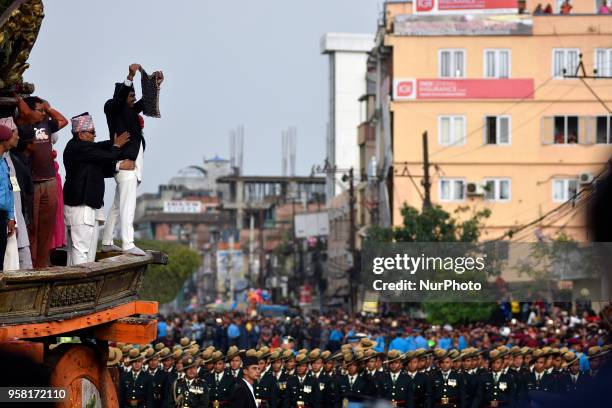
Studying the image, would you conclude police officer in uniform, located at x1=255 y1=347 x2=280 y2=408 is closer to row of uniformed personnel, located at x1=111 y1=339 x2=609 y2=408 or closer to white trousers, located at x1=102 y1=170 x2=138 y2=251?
row of uniformed personnel, located at x1=111 y1=339 x2=609 y2=408

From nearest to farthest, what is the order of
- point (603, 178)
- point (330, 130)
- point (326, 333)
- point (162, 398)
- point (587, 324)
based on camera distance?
point (603, 178) → point (162, 398) → point (587, 324) → point (326, 333) → point (330, 130)

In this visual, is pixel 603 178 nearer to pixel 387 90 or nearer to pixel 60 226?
pixel 60 226

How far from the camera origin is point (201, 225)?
154m

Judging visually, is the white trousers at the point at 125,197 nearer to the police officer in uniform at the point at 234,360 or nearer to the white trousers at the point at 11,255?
the white trousers at the point at 11,255

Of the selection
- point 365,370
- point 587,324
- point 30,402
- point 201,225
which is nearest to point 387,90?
point 587,324

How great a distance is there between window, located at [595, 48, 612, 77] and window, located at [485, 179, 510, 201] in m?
5.34

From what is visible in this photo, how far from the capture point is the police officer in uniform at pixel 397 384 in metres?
22.3

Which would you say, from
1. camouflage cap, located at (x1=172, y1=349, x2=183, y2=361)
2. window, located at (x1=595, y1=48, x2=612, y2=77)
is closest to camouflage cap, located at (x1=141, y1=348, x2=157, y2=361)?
camouflage cap, located at (x1=172, y1=349, x2=183, y2=361)

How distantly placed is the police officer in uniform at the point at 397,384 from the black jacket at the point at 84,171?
11.4 m

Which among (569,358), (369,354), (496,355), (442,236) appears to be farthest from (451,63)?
(369,354)

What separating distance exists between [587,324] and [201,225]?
12033cm

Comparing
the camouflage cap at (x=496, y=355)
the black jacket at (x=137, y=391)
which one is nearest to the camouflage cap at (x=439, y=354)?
the camouflage cap at (x=496, y=355)

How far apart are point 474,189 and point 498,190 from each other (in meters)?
1.15

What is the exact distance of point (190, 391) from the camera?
66.8 ft
